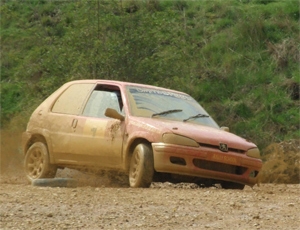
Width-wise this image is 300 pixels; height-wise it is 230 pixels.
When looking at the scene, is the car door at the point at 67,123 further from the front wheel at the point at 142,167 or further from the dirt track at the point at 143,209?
the dirt track at the point at 143,209

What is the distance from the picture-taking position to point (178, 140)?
10.9 meters

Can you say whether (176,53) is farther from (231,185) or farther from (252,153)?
(252,153)

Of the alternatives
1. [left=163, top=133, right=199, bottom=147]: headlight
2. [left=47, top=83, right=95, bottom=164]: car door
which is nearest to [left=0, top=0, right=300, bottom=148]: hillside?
[left=47, top=83, right=95, bottom=164]: car door

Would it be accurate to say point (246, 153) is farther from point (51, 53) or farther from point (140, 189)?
point (51, 53)

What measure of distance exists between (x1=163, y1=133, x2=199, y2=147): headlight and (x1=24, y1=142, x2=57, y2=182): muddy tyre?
2.25m

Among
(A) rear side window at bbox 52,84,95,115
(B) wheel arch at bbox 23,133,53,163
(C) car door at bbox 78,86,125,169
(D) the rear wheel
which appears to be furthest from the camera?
(B) wheel arch at bbox 23,133,53,163

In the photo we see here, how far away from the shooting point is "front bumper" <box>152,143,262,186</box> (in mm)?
10836

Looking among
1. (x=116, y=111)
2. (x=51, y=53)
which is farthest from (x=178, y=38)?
A: (x=116, y=111)

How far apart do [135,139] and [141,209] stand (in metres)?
2.83

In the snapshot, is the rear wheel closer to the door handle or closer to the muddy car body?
the muddy car body

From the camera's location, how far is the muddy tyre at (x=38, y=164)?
12484 millimetres

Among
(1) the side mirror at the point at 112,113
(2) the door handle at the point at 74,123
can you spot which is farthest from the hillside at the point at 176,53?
(1) the side mirror at the point at 112,113

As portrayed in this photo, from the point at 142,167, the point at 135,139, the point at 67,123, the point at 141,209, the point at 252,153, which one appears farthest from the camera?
the point at 67,123

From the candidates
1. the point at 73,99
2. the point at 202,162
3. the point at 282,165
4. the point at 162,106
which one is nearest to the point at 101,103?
the point at 73,99
